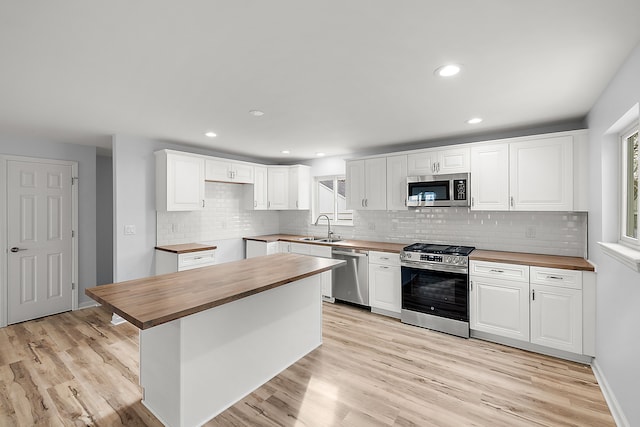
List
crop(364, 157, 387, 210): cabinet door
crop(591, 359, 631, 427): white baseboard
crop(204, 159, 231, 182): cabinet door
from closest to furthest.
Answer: crop(591, 359, 631, 427): white baseboard, crop(364, 157, 387, 210): cabinet door, crop(204, 159, 231, 182): cabinet door

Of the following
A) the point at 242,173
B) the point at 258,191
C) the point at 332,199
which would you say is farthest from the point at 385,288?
the point at 242,173

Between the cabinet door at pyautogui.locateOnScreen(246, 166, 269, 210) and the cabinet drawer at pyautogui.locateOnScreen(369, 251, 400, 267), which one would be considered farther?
the cabinet door at pyautogui.locateOnScreen(246, 166, 269, 210)

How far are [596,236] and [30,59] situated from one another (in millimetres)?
4423

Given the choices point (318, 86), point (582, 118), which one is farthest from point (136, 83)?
point (582, 118)

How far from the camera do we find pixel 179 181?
418 cm

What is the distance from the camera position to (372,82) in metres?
2.29

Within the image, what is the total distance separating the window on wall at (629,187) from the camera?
85.7 inches

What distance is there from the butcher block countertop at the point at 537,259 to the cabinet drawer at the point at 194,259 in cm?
339

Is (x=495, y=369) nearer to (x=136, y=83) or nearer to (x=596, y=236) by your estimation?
(x=596, y=236)

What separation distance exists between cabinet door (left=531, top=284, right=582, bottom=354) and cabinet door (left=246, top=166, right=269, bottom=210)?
4.00m

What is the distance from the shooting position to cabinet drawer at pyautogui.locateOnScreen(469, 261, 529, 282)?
10.1 ft

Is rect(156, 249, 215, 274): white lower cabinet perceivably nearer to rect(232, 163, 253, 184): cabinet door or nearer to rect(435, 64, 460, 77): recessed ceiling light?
rect(232, 163, 253, 184): cabinet door

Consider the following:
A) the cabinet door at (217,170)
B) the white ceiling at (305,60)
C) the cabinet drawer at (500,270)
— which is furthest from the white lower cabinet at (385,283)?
the cabinet door at (217,170)

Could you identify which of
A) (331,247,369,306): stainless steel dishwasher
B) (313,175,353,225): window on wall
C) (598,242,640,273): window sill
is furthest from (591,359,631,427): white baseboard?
(313,175,353,225): window on wall
